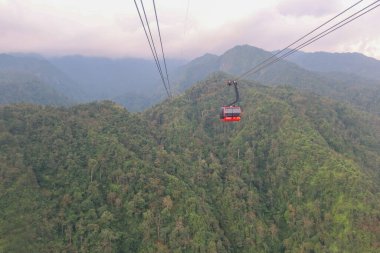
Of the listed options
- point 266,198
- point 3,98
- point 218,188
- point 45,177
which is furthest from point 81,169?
point 3,98

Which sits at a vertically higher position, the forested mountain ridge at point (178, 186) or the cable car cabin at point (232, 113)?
the cable car cabin at point (232, 113)

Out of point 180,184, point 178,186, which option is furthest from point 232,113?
point 180,184

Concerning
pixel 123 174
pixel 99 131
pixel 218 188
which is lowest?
pixel 218 188

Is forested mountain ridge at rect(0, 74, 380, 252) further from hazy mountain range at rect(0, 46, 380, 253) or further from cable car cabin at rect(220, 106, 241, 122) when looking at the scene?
cable car cabin at rect(220, 106, 241, 122)

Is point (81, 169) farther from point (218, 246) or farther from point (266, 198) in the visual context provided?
point (266, 198)

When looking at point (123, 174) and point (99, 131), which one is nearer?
point (123, 174)

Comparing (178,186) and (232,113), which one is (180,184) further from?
(232,113)

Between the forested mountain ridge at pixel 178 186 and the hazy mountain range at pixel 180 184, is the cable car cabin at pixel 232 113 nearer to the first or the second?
the hazy mountain range at pixel 180 184

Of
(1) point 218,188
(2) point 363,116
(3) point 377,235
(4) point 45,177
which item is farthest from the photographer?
(2) point 363,116

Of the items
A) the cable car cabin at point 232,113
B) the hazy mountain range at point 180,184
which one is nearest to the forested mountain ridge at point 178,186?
the hazy mountain range at point 180,184
